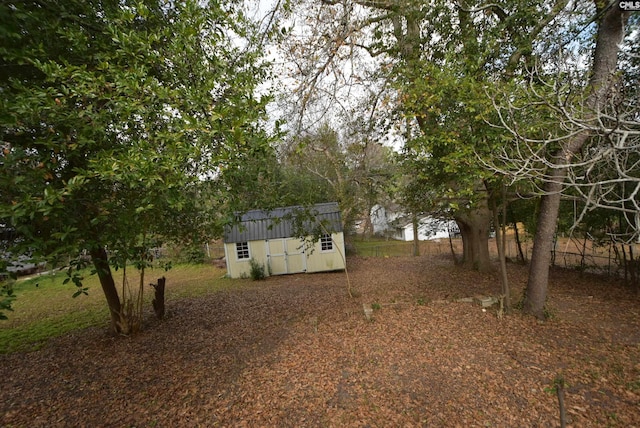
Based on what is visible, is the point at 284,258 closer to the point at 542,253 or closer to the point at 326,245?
the point at 326,245

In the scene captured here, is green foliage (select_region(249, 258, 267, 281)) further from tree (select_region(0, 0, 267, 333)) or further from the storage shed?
tree (select_region(0, 0, 267, 333))

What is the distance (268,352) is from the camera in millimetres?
5180

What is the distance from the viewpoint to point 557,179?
16.8 feet

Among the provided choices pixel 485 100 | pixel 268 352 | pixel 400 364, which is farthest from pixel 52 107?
pixel 485 100

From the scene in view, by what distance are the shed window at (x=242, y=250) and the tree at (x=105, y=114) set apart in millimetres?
10641

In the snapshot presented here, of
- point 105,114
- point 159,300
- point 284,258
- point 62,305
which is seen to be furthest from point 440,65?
point 62,305

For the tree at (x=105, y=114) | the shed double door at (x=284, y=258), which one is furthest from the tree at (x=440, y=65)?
the shed double door at (x=284, y=258)

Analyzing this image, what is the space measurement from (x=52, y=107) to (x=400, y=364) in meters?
5.21

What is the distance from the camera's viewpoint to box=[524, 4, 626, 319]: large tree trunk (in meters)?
4.82

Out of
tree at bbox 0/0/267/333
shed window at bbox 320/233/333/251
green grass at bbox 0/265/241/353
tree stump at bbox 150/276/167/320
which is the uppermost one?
tree at bbox 0/0/267/333

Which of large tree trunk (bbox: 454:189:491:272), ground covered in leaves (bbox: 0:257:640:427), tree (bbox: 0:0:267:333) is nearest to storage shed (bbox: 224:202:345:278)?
large tree trunk (bbox: 454:189:491:272)

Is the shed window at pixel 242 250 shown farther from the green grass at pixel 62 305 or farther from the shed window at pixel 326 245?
the shed window at pixel 326 245

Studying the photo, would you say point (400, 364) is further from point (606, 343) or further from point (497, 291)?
point (497, 291)

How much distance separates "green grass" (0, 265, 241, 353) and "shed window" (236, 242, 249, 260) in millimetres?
1271
